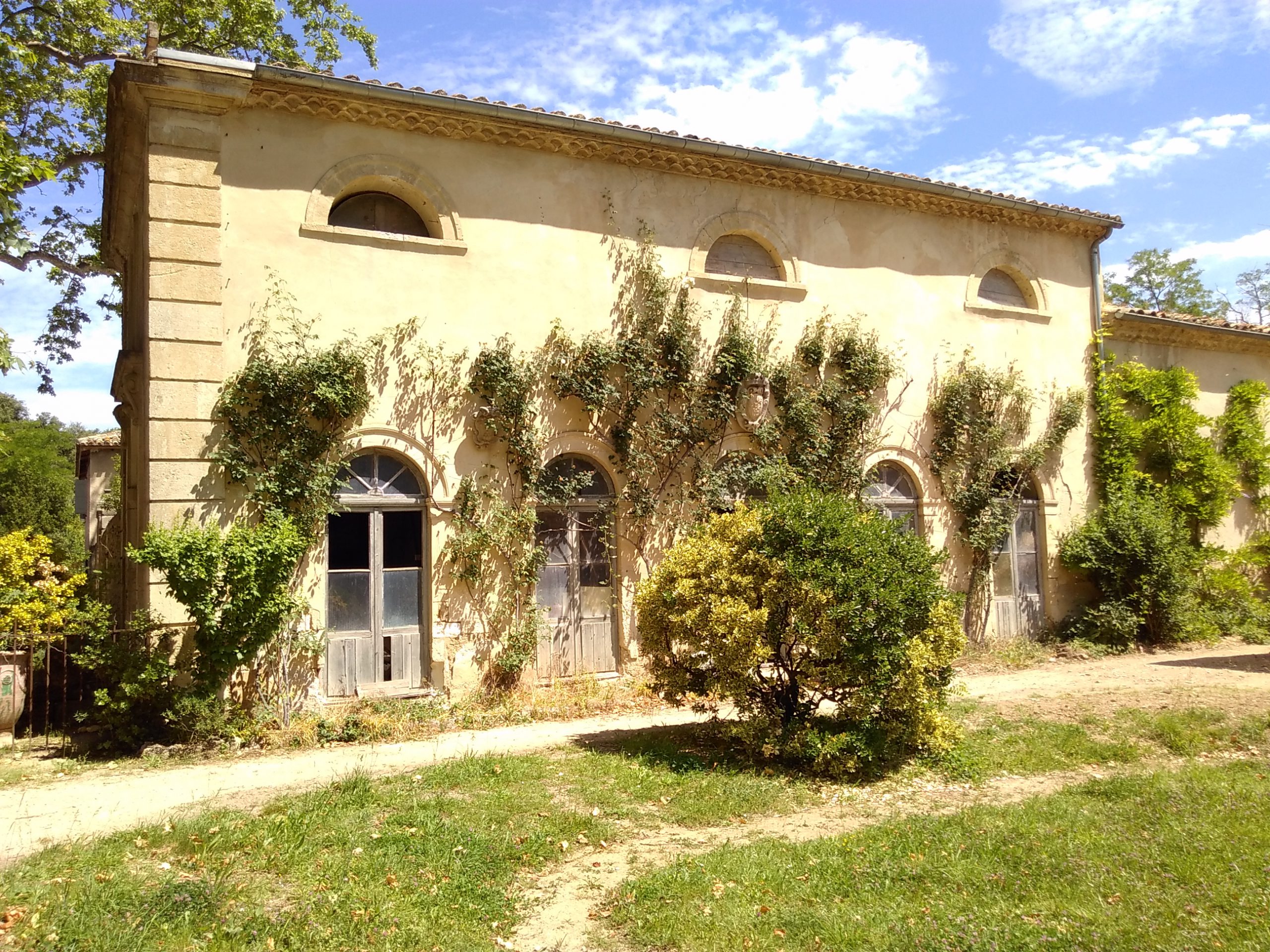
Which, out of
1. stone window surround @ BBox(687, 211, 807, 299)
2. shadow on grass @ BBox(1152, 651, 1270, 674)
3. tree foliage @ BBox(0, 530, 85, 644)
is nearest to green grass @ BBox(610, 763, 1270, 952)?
shadow on grass @ BBox(1152, 651, 1270, 674)

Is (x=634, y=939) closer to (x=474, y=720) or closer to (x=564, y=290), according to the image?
(x=474, y=720)

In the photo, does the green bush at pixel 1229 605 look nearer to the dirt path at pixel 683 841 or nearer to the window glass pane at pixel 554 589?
the dirt path at pixel 683 841

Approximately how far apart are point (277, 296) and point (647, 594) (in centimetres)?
463

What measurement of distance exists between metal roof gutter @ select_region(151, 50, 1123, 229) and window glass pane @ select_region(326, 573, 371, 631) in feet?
15.7

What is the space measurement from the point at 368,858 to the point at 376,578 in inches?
171

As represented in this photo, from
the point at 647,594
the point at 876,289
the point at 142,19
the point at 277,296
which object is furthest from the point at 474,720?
the point at 142,19

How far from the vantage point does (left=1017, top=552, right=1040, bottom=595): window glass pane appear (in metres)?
12.6

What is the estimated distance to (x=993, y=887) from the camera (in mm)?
4453

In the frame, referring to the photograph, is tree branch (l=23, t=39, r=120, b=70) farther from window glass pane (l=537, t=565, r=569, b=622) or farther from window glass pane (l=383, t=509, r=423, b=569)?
window glass pane (l=537, t=565, r=569, b=622)

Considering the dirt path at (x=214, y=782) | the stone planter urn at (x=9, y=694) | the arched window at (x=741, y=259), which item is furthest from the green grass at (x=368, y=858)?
the arched window at (x=741, y=259)

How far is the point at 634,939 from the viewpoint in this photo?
4121 mm

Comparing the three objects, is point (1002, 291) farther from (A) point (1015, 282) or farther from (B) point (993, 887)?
(B) point (993, 887)

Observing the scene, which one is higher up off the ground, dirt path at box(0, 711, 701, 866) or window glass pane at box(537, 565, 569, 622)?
window glass pane at box(537, 565, 569, 622)

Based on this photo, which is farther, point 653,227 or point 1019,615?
point 1019,615
